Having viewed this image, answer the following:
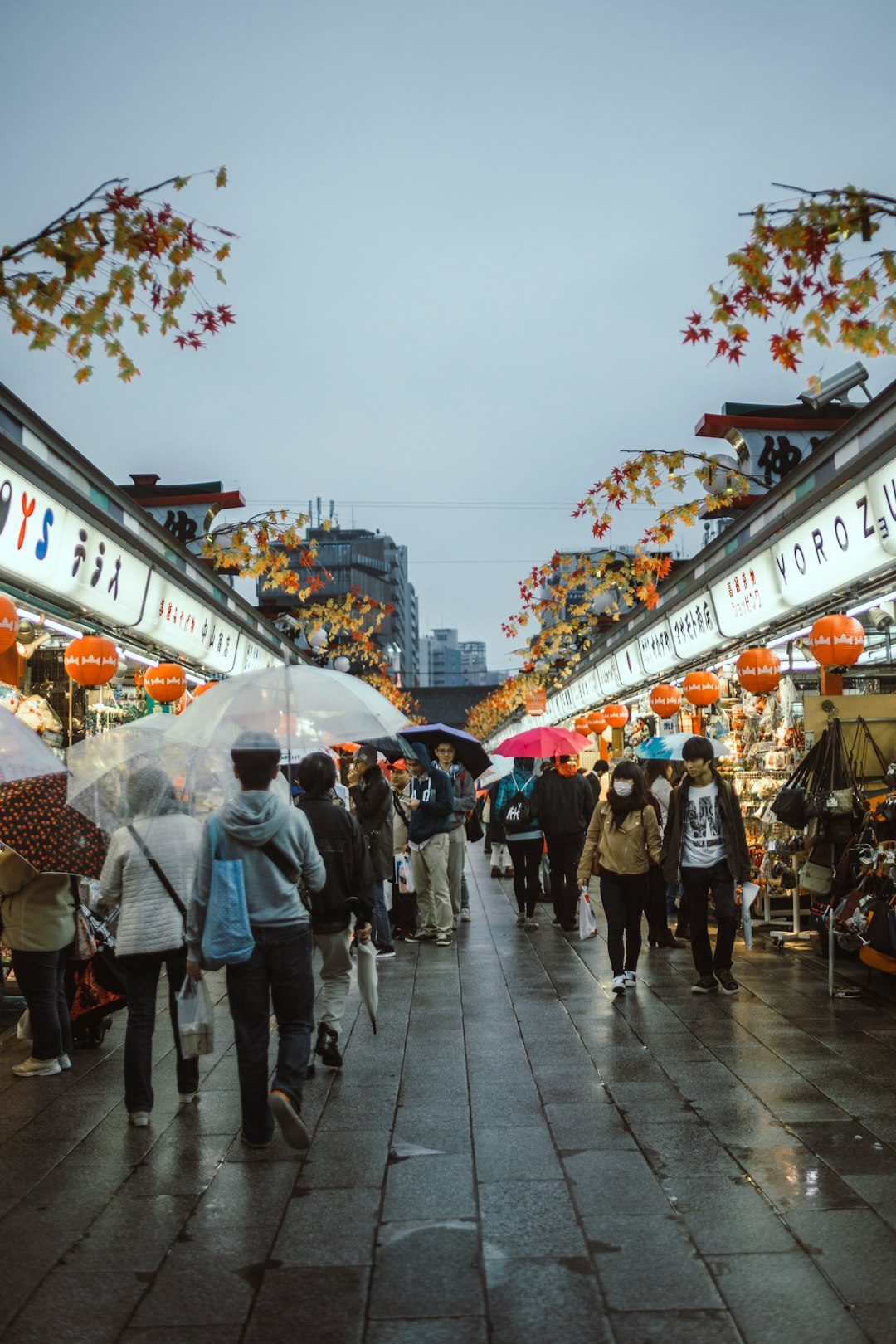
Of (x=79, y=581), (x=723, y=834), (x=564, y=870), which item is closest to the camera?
(x=723, y=834)

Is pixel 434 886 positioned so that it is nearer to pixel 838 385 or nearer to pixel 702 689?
pixel 702 689

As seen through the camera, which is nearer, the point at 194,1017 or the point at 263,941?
the point at 263,941

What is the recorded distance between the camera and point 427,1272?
385 centimetres

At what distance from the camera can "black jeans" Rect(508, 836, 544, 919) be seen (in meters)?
13.5

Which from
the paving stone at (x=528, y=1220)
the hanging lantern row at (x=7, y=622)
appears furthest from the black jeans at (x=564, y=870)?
the paving stone at (x=528, y=1220)

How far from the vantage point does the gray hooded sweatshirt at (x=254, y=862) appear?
17.3 feet

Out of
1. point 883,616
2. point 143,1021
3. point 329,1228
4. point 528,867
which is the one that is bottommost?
point 329,1228

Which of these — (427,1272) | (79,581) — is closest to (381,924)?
(79,581)

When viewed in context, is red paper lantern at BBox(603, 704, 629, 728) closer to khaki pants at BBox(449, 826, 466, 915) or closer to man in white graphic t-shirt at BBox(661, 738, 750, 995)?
khaki pants at BBox(449, 826, 466, 915)

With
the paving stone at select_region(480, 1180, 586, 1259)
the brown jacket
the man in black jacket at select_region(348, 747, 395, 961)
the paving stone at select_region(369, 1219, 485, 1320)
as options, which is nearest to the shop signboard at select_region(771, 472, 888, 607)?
the brown jacket

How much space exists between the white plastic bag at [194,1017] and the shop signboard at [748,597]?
660 cm

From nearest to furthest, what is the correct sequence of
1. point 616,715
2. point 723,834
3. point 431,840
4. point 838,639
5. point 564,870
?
point 723,834 → point 838,639 → point 431,840 → point 564,870 → point 616,715

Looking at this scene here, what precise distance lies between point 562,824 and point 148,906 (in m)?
7.34

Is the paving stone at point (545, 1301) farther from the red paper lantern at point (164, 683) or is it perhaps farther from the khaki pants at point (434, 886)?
the red paper lantern at point (164, 683)
